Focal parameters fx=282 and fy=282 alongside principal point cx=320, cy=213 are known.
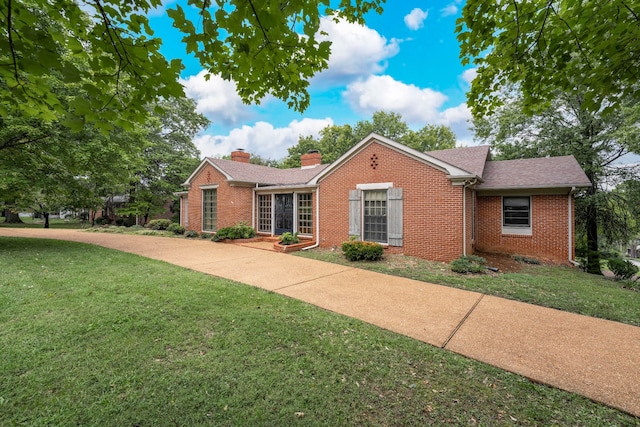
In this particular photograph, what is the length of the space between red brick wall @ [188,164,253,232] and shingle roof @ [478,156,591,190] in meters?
10.7

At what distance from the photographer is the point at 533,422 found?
7.81 ft

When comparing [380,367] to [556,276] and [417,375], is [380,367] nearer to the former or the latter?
[417,375]

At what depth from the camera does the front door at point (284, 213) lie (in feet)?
44.6

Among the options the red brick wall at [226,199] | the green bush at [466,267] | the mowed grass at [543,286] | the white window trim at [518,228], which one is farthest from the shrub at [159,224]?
the white window trim at [518,228]

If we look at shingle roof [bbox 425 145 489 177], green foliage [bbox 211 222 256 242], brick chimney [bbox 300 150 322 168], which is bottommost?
green foliage [bbox 211 222 256 242]

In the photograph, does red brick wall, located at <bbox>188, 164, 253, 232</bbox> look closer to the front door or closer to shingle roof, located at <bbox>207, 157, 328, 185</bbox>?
shingle roof, located at <bbox>207, 157, 328, 185</bbox>

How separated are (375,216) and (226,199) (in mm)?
7998

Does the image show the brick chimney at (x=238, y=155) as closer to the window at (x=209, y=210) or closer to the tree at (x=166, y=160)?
the window at (x=209, y=210)

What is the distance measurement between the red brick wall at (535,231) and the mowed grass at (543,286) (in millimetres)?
990

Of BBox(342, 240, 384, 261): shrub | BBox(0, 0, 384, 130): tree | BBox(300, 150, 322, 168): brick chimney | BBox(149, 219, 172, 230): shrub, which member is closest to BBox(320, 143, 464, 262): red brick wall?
BBox(342, 240, 384, 261): shrub

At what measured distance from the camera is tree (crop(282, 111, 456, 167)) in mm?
33031

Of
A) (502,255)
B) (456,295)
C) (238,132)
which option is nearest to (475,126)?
(502,255)

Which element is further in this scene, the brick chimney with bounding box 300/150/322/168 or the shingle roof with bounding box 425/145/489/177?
the brick chimney with bounding box 300/150/322/168

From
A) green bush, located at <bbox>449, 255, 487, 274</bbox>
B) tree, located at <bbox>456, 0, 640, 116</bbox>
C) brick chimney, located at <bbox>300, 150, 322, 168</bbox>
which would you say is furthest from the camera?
brick chimney, located at <bbox>300, 150, 322, 168</bbox>
